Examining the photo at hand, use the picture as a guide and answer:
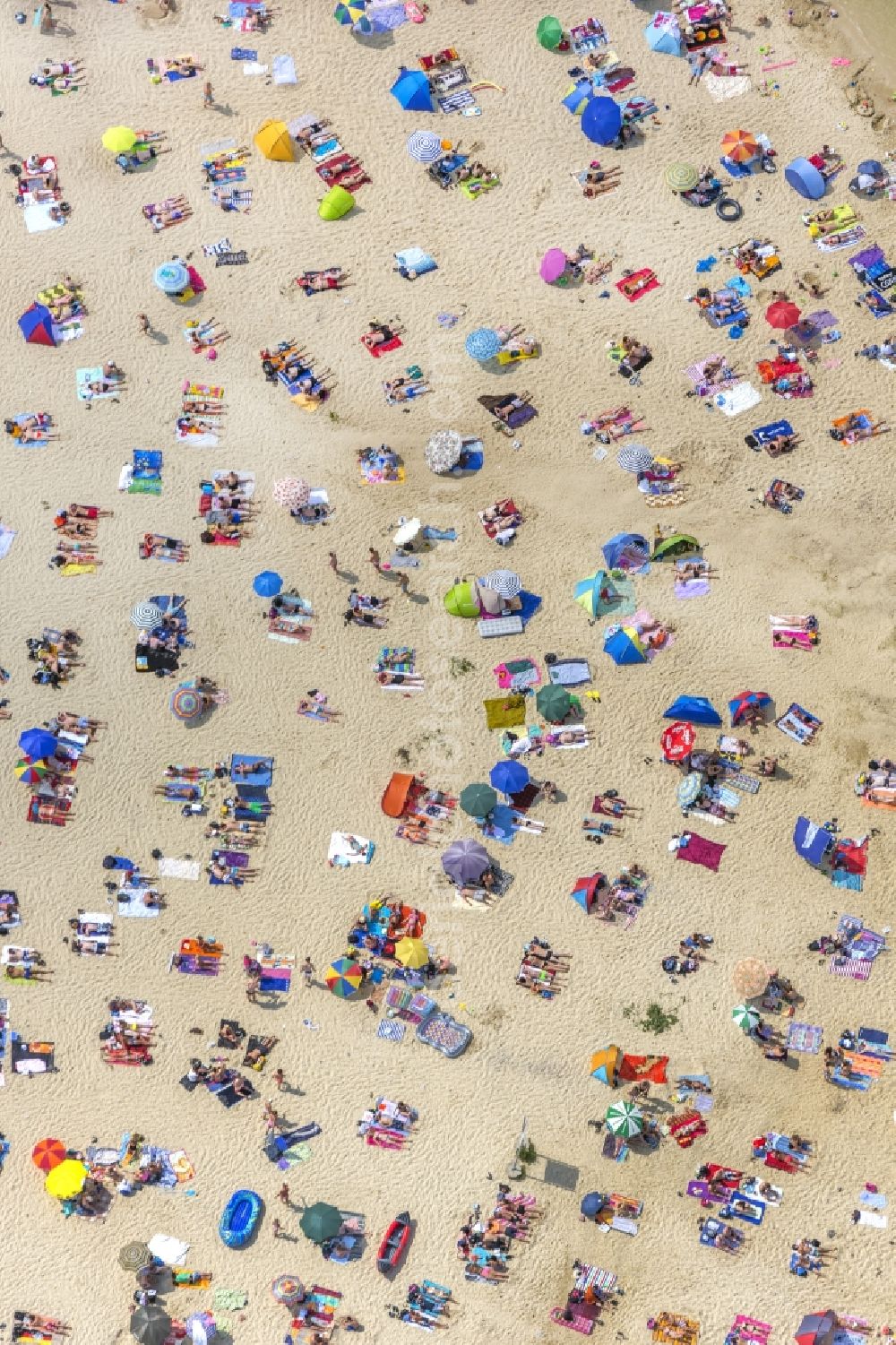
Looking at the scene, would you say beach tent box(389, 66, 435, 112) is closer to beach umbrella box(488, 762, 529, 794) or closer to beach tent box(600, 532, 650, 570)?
beach tent box(600, 532, 650, 570)

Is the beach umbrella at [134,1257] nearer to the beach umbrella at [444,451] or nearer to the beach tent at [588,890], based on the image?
the beach tent at [588,890]

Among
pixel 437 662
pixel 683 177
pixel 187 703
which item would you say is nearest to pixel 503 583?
pixel 437 662

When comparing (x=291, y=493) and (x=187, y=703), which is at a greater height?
(x=291, y=493)

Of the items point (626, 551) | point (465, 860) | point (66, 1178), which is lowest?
point (66, 1178)

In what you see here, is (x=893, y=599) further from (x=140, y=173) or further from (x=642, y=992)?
(x=140, y=173)

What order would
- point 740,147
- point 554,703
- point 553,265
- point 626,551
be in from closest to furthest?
1. point 554,703
2. point 626,551
3. point 553,265
4. point 740,147

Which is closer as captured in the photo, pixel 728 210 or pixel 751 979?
pixel 751 979

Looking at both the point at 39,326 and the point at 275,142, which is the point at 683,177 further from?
the point at 39,326
